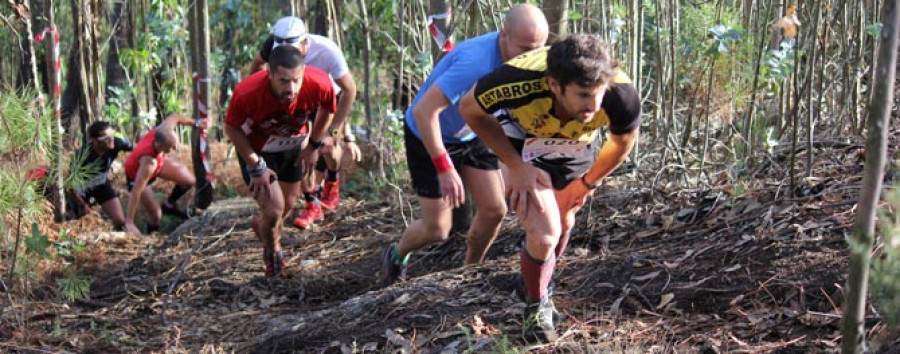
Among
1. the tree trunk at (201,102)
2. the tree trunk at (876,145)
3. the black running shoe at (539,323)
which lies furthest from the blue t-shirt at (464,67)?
the tree trunk at (201,102)

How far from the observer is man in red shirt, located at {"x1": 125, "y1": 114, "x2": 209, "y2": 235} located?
33.8ft

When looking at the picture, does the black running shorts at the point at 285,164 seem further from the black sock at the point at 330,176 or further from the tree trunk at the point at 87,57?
the tree trunk at the point at 87,57

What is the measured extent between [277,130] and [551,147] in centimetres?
274

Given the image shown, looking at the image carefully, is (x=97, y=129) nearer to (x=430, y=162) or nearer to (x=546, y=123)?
(x=430, y=162)

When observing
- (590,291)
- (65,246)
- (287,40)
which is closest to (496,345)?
(590,291)

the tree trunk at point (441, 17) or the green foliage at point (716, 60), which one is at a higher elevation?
the tree trunk at point (441, 17)

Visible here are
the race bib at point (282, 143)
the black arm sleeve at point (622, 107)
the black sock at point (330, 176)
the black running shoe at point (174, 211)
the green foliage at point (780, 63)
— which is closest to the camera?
the black arm sleeve at point (622, 107)

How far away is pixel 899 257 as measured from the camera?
3086 mm

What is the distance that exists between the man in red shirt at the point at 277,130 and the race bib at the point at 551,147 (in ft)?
6.86

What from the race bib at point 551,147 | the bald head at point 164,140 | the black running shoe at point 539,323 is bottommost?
the bald head at point 164,140

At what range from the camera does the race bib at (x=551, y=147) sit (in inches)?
198

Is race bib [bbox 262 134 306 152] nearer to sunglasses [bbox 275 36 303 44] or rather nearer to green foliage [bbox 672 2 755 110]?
sunglasses [bbox 275 36 303 44]

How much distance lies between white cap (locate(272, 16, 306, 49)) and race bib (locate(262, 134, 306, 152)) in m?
0.75

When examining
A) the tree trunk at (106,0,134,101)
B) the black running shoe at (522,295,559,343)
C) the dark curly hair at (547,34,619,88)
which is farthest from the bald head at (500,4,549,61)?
the tree trunk at (106,0,134,101)
